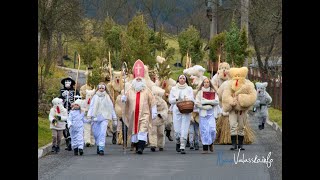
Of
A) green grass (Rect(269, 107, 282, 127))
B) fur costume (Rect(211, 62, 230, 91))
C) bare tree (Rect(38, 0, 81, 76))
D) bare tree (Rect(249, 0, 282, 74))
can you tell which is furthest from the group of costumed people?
bare tree (Rect(38, 0, 81, 76))

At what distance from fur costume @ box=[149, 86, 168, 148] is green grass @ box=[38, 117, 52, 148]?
254 centimetres

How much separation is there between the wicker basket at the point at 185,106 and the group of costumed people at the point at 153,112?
0.09 meters

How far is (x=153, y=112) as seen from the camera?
25375 millimetres

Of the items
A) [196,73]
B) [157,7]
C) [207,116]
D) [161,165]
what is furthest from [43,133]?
[157,7]

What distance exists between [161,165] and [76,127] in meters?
3.59

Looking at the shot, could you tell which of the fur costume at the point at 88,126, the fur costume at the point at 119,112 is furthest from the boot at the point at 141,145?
the fur costume at the point at 88,126

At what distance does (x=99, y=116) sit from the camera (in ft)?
81.9

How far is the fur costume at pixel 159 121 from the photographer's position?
25859 mm

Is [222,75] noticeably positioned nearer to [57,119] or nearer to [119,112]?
[119,112]

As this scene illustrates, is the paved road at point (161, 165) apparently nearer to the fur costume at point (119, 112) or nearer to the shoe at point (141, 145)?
the shoe at point (141, 145)
